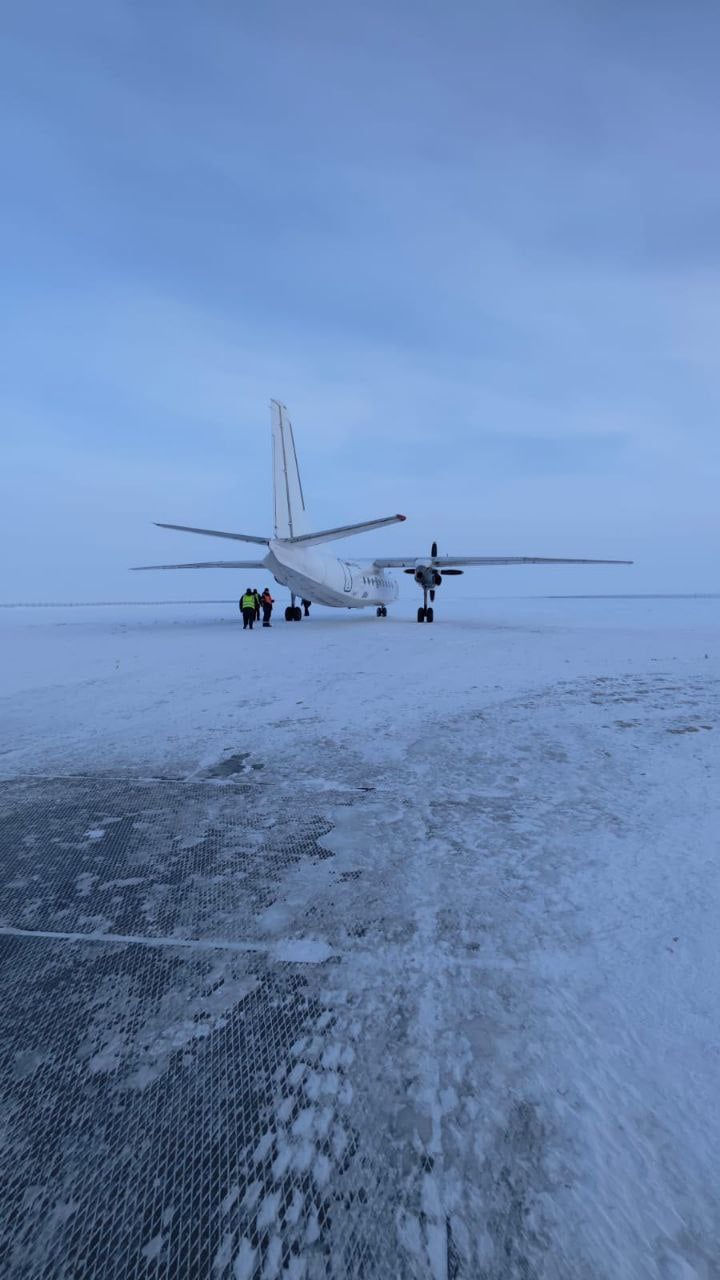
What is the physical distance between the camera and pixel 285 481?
2072cm

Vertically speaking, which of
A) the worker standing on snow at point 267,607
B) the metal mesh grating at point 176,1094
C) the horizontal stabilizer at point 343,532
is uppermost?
the horizontal stabilizer at point 343,532

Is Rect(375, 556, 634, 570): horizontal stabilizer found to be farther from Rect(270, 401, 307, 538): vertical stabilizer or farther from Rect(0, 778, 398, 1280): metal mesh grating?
Rect(0, 778, 398, 1280): metal mesh grating

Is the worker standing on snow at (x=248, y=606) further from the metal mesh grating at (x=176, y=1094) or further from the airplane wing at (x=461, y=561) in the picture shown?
the metal mesh grating at (x=176, y=1094)

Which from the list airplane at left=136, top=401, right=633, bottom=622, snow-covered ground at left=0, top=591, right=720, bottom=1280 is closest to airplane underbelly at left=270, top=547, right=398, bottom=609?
airplane at left=136, top=401, right=633, bottom=622

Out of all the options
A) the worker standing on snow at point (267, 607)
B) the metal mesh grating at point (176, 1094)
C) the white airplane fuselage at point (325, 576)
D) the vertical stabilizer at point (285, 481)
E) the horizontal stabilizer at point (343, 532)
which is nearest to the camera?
the metal mesh grating at point (176, 1094)

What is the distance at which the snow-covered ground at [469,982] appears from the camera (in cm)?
137

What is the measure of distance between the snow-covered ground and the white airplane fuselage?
548 inches

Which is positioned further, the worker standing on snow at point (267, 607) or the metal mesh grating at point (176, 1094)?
the worker standing on snow at point (267, 607)

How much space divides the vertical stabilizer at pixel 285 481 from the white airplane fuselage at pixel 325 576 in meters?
0.94

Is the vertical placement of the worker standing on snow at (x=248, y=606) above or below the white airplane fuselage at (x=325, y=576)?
below

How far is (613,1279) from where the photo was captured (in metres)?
1.27

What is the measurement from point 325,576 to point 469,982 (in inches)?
767

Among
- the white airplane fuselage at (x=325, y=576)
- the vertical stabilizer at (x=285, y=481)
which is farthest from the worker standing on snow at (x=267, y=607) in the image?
the vertical stabilizer at (x=285, y=481)

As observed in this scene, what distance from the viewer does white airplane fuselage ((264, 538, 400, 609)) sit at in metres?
19.3
